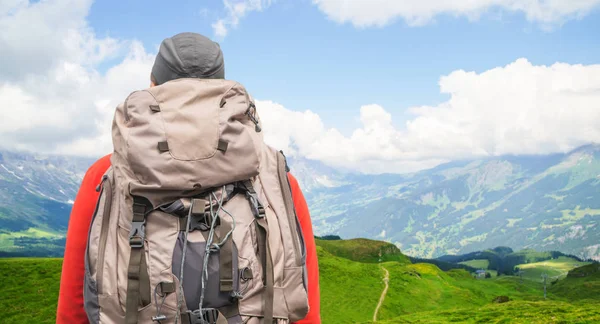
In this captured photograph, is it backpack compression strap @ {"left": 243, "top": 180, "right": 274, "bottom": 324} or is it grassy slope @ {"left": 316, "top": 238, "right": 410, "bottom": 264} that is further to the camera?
grassy slope @ {"left": 316, "top": 238, "right": 410, "bottom": 264}

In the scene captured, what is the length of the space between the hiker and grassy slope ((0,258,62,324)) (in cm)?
7154

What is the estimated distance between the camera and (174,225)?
420 cm

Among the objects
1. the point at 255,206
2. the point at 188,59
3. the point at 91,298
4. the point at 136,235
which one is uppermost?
the point at 188,59

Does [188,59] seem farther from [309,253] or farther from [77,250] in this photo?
[309,253]

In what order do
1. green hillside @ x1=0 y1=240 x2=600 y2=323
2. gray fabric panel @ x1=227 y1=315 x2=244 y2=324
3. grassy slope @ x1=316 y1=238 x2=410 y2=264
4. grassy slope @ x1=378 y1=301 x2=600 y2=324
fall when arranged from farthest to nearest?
grassy slope @ x1=316 y1=238 x2=410 y2=264 → green hillside @ x1=0 y1=240 x2=600 y2=323 → grassy slope @ x1=378 y1=301 x2=600 y2=324 → gray fabric panel @ x1=227 y1=315 x2=244 y2=324

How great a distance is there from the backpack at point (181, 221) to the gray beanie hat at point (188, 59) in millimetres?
275

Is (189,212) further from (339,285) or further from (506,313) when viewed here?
(339,285)

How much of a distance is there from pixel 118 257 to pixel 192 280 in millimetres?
724

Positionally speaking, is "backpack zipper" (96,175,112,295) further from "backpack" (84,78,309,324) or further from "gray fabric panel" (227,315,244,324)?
"gray fabric panel" (227,315,244,324)

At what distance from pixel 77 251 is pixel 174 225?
114cm

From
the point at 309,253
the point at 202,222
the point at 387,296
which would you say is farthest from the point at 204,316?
the point at 387,296

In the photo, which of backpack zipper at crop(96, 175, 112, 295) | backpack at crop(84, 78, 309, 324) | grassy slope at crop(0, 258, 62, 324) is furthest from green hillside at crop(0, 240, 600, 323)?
backpack zipper at crop(96, 175, 112, 295)

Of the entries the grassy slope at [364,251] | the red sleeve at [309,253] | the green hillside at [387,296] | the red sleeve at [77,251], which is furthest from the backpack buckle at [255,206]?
the grassy slope at [364,251]

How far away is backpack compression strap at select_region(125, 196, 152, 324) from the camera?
4.04 m
